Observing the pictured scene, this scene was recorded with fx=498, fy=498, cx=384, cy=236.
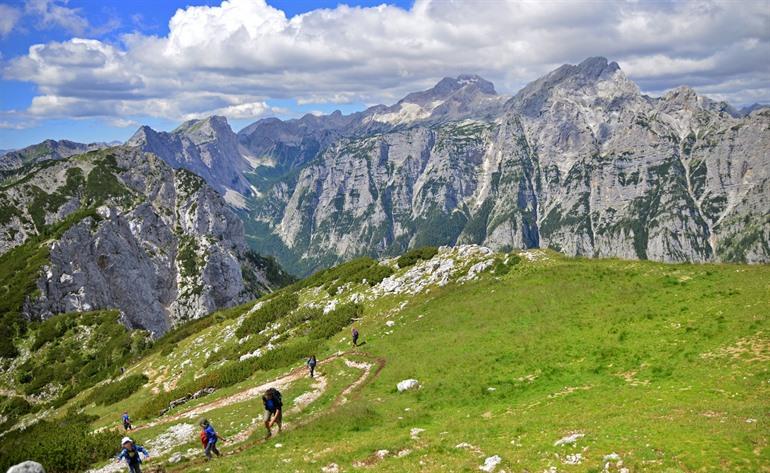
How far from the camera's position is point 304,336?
6738 centimetres

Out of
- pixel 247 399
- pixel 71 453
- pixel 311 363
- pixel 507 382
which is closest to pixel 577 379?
pixel 507 382

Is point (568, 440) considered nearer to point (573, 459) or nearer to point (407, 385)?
point (573, 459)

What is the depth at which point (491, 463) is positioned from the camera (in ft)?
75.2

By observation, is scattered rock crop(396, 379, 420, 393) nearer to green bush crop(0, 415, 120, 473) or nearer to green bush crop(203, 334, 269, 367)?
green bush crop(0, 415, 120, 473)

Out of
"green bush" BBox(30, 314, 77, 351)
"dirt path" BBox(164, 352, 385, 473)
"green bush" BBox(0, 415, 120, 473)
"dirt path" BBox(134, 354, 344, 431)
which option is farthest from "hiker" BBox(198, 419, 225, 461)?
"green bush" BBox(30, 314, 77, 351)

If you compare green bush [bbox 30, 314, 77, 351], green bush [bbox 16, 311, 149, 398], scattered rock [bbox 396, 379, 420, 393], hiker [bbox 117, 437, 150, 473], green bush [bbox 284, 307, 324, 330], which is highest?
hiker [bbox 117, 437, 150, 473]

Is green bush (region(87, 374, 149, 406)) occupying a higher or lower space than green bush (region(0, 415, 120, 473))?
lower

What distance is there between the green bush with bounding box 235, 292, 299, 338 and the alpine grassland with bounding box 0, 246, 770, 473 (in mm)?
10096

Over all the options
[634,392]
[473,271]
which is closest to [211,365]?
[473,271]

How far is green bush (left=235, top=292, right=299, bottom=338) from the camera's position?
82.8 meters

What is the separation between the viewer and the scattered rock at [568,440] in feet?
78.7

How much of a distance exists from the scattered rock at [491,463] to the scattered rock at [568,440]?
311 centimetres

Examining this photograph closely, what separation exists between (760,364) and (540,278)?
26.7m

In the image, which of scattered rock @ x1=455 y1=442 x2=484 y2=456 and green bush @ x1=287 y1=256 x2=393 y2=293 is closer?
scattered rock @ x1=455 y1=442 x2=484 y2=456
